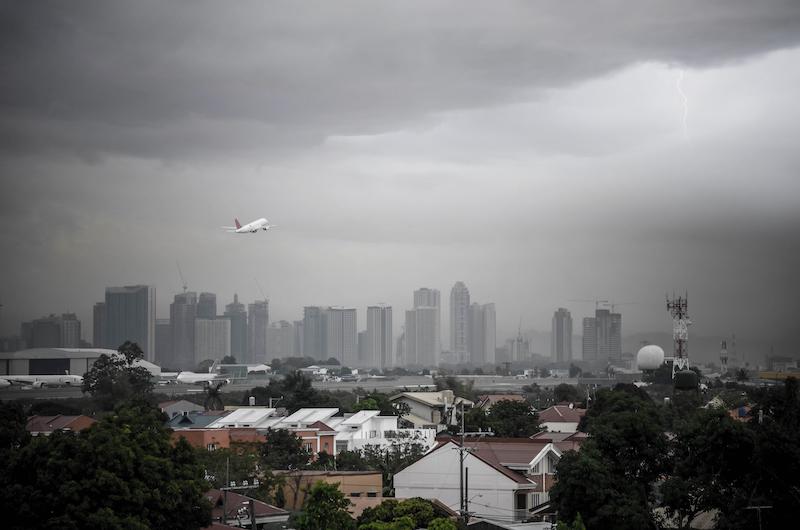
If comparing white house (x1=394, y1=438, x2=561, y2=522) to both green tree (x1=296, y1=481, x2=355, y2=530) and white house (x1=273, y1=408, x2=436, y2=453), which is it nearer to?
green tree (x1=296, y1=481, x2=355, y2=530)

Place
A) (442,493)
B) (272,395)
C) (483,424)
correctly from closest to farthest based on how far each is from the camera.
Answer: (442,493) → (483,424) → (272,395)

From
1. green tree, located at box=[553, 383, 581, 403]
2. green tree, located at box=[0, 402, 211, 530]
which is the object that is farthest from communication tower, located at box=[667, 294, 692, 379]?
green tree, located at box=[0, 402, 211, 530]

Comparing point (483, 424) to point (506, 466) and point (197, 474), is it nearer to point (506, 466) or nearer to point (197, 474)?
point (506, 466)

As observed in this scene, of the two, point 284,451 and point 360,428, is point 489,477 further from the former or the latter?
point 360,428

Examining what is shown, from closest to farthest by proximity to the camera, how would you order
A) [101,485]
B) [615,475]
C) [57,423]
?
1. [101,485]
2. [615,475]
3. [57,423]

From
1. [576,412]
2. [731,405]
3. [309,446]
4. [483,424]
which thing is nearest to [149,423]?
[309,446]

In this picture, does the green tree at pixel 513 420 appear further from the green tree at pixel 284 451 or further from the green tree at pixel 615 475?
the green tree at pixel 615 475

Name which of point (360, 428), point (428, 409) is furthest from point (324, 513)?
point (428, 409)
